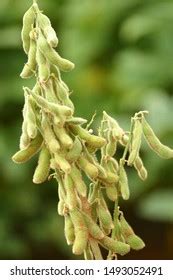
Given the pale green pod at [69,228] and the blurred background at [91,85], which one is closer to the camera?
the pale green pod at [69,228]

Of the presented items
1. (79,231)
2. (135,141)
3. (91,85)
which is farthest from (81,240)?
(91,85)

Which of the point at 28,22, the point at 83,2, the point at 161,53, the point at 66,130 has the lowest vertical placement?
the point at 66,130

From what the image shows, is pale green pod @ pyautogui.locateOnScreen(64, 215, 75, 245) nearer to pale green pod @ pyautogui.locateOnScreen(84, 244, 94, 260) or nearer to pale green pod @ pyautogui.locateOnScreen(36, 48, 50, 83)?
pale green pod @ pyautogui.locateOnScreen(84, 244, 94, 260)

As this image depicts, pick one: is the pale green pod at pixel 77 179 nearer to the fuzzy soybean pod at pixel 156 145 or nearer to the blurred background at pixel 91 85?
the fuzzy soybean pod at pixel 156 145

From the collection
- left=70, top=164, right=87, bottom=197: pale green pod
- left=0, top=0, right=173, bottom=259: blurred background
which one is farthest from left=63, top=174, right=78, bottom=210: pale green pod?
left=0, top=0, right=173, bottom=259: blurred background

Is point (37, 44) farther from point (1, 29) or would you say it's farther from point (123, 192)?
point (1, 29)

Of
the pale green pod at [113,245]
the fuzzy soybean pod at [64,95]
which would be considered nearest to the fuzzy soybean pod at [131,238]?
the pale green pod at [113,245]
